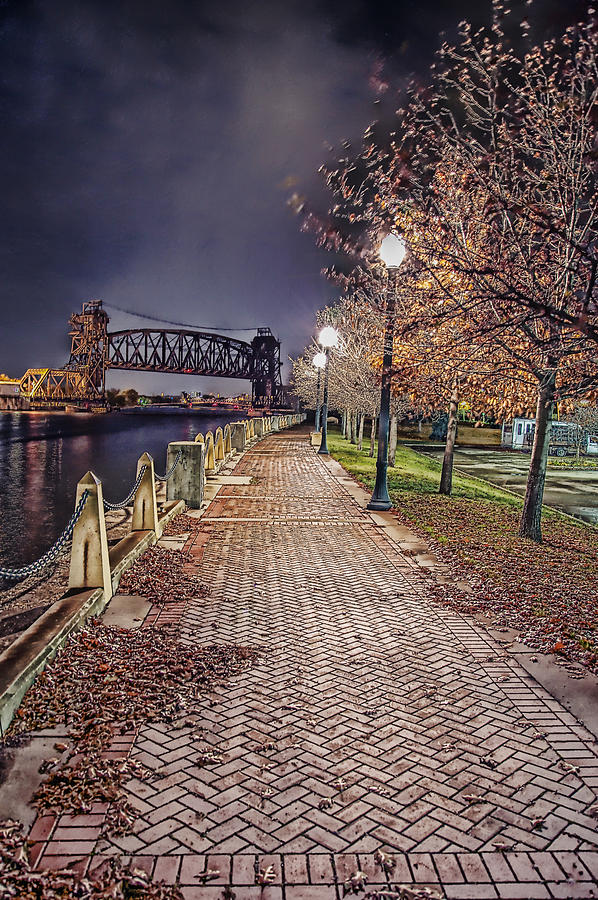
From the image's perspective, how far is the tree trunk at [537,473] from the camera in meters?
10.8

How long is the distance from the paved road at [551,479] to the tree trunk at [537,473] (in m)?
6.01

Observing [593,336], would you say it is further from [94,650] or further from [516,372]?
[516,372]

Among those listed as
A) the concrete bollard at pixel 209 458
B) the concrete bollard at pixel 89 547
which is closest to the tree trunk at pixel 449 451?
the concrete bollard at pixel 209 458

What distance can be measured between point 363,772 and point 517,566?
5935 mm

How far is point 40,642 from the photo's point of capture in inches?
206

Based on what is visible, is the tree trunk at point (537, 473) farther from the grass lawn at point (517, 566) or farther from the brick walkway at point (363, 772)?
the brick walkway at point (363, 772)

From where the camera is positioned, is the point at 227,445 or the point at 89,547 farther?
the point at 227,445

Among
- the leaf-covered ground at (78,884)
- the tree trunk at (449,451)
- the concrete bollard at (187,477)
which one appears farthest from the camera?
the tree trunk at (449,451)

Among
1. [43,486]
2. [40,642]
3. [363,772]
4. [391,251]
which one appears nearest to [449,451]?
[391,251]

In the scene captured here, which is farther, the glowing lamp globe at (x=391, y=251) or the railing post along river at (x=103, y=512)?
the glowing lamp globe at (x=391, y=251)

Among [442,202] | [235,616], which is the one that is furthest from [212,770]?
[442,202]

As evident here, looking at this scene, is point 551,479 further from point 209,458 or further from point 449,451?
point 209,458

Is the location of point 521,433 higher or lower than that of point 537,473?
lower

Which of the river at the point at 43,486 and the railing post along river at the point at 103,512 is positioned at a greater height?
the railing post along river at the point at 103,512
